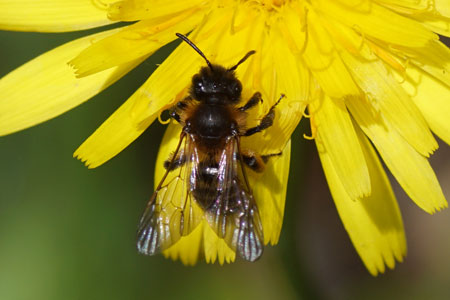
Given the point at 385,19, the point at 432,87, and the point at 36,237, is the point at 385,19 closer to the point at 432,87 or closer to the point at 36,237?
the point at 432,87

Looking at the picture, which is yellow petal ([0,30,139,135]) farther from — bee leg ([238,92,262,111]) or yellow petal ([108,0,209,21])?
bee leg ([238,92,262,111])

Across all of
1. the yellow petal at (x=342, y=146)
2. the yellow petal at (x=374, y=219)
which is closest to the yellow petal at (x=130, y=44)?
the yellow petal at (x=342, y=146)

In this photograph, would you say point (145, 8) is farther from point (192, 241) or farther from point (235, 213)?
point (192, 241)

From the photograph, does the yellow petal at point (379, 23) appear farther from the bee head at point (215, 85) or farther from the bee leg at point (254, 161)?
the bee leg at point (254, 161)

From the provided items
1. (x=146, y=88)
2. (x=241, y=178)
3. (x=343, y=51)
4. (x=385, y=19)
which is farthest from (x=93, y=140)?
(x=385, y=19)

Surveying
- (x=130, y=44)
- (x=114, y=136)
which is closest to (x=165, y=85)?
(x=130, y=44)
